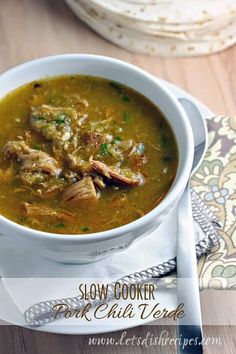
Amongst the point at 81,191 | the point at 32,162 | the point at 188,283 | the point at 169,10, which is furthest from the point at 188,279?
the point at 169,10

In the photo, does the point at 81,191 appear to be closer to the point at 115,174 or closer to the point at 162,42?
the point at 115,174

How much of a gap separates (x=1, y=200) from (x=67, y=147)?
268 millimetres

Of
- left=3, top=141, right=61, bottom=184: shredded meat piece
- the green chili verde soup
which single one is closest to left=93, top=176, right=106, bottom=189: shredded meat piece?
the green chili verde soup

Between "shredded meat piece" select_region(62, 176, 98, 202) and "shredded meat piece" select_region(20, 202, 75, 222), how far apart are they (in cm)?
4

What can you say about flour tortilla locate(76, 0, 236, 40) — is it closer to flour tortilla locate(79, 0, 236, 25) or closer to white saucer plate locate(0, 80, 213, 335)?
flour tortilla locate(79, 0, 236, 25)

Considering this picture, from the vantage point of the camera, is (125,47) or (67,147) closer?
(67,147)

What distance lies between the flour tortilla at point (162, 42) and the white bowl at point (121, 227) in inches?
33.0

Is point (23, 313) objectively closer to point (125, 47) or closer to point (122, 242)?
point (122, 242)

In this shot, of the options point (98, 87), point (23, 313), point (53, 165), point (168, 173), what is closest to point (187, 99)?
point (98, 87)

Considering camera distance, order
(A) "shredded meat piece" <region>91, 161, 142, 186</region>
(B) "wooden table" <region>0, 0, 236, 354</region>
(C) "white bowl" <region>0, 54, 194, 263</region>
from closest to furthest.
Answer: (C) "white bowl" <region>0, 54, 194, 263</region>, (A) "shredded meat piece" <region>91, 161, 142, 186</region>, (B) "wooden table" <region>0, 0, 236, 354</region>

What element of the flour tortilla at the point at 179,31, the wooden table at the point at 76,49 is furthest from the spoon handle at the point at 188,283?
the flour tortilla at the point at 179,31

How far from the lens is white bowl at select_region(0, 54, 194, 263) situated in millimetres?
1764

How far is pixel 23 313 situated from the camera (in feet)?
6.15

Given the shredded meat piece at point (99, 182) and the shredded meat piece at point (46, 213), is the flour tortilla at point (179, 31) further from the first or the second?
the shredded meat piece at point (46, 213)
